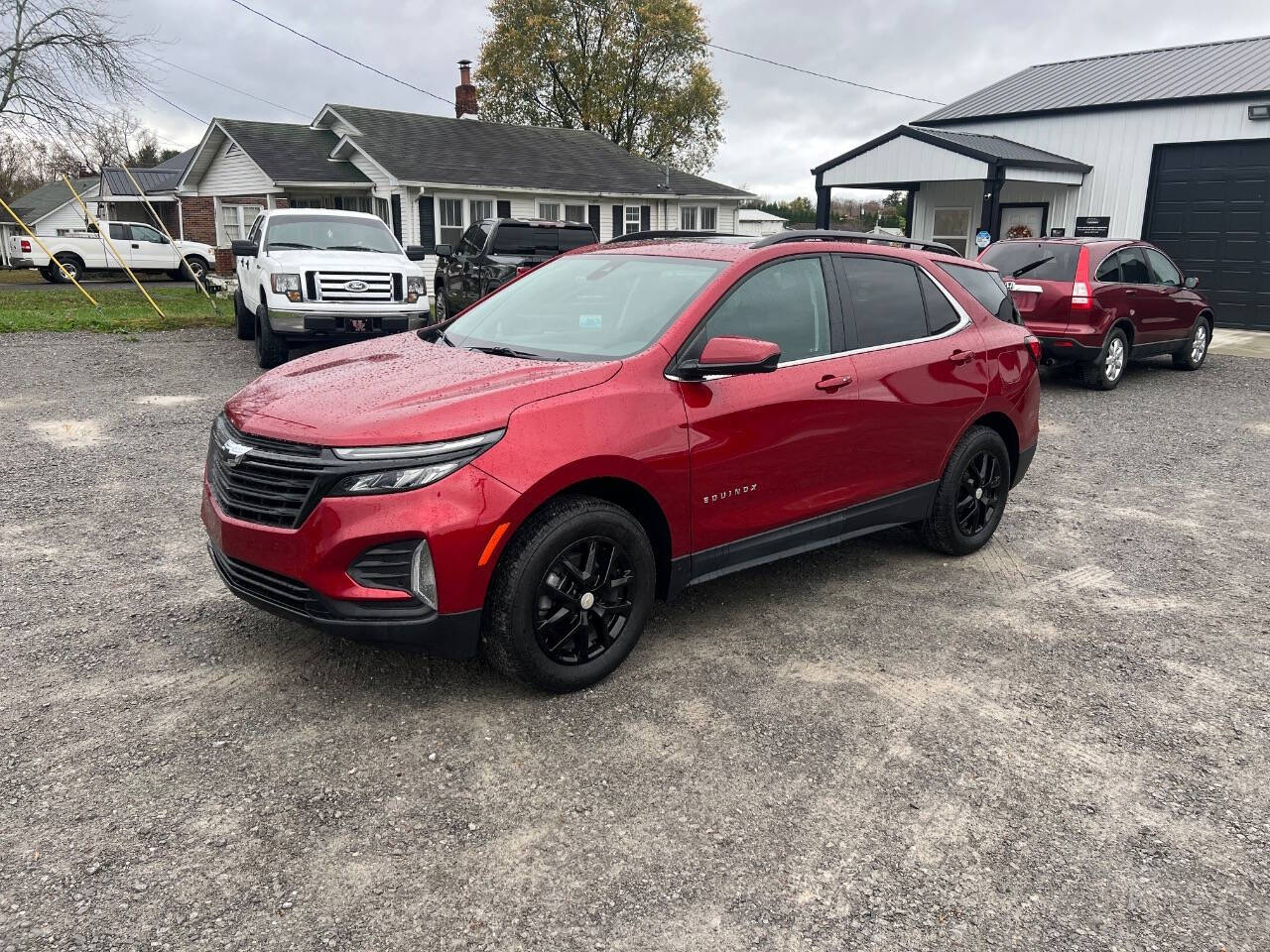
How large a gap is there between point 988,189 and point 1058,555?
46.4 feet

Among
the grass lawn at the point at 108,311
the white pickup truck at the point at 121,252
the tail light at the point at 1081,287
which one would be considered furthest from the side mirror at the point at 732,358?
the white pickup truck at the point at 121,252

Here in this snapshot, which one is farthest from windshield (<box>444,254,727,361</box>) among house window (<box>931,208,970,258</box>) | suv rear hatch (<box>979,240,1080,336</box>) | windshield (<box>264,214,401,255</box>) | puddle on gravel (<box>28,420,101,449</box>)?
house window (<box>931,208,970,258</box>)

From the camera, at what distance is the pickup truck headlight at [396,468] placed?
10.5 ft

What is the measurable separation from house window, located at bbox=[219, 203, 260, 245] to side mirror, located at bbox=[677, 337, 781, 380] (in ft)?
89.9

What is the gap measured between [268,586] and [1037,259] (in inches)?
403

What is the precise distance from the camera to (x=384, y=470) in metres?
3.20

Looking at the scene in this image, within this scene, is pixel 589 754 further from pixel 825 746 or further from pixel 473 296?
pixel 473 296

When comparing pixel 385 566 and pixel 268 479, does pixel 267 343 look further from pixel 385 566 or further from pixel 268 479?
pixel 385 566

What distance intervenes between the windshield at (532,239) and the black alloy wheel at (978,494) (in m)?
9.60

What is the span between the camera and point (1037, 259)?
1119 centimetres

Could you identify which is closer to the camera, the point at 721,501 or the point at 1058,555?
the point at 721,501

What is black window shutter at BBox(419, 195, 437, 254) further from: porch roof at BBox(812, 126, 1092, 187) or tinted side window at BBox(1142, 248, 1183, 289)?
tinted side window at BBox(1142, 248, 1183, 289)

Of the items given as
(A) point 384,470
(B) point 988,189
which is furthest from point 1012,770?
(B) point 988,189

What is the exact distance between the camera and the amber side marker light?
3268mm
